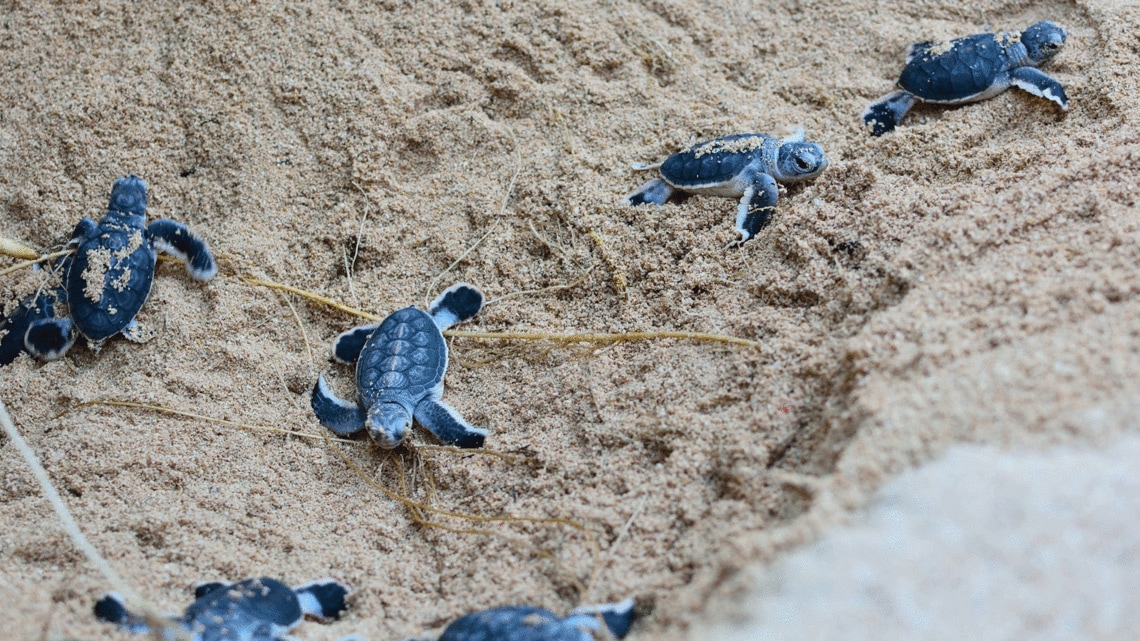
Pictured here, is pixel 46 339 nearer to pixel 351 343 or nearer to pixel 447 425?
pixel 351 343

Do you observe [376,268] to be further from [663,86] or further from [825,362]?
[825,362]

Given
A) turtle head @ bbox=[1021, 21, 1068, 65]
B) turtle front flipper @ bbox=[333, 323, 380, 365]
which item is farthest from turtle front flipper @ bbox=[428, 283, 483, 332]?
turtle head @ bbox=[1021, 21, 1068, 65]

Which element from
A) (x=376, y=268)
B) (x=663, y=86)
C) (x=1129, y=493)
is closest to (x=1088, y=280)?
(x=1129, y=493)

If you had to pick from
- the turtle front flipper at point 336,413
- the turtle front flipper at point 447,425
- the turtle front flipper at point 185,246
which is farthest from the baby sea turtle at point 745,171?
the turtle front flipper at point 185,246

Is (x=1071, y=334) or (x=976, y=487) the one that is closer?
(x=976, y=487)

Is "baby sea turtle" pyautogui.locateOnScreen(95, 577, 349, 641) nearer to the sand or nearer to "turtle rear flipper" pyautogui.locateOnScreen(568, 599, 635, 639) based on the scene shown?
the sand

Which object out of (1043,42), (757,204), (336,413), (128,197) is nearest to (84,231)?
(128,197)

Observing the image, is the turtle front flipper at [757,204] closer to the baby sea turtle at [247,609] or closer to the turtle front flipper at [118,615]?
the baby sea turtle at [247,609]
